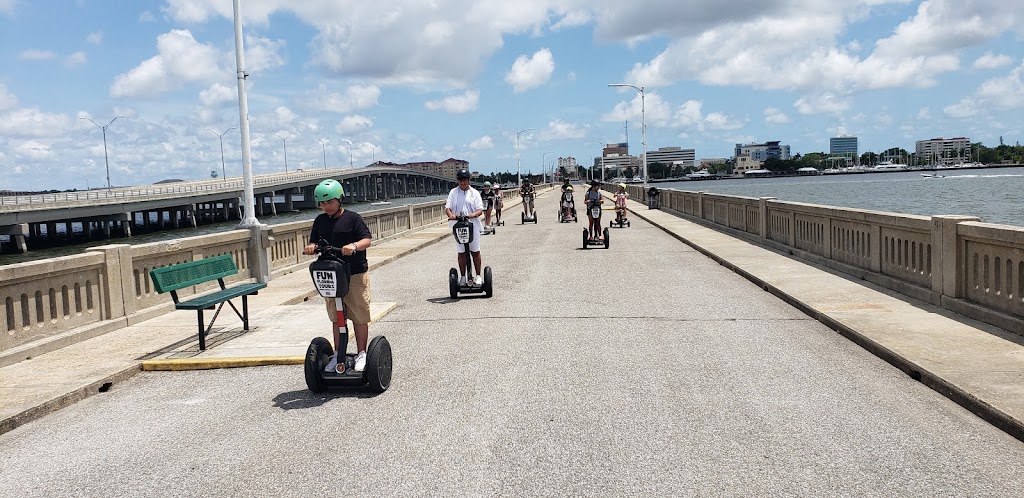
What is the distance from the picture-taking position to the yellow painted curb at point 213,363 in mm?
8750

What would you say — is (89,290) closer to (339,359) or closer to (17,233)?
(339,359)

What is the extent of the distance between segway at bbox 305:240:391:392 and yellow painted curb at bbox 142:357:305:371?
151 cm

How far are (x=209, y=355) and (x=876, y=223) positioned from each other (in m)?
9.55

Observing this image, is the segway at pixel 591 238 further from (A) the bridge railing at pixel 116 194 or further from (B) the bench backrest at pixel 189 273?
(A) the bridge railing at pixel 116 194

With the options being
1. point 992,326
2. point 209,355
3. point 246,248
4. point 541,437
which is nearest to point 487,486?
point 541,437

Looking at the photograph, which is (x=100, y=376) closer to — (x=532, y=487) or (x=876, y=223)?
(x=532, y=487)

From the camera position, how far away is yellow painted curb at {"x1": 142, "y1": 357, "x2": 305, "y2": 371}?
8750 millimetres

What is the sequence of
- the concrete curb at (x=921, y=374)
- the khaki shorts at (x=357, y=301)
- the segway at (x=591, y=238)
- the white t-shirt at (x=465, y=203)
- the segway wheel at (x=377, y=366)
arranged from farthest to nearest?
the segway at (x=591, y=238), the white t-shirt at (x=465, y=203), the khaki shorts at (x=357, y=301), the segway wheel at (x=377, y=366), the concrete curb at (x=921, y=374)

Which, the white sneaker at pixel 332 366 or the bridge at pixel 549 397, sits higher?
the white sneaker at pixel 332 366

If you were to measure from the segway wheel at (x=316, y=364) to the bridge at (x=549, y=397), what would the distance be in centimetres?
15

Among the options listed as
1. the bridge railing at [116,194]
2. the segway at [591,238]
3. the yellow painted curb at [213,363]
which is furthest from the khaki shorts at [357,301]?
the bridge railing at [116,194]

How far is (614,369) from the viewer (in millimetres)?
8086

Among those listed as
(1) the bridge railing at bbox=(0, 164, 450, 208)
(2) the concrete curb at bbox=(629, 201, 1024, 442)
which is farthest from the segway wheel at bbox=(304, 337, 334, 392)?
(1) the bridge railing at bbox=(0, 164, 450, 208)

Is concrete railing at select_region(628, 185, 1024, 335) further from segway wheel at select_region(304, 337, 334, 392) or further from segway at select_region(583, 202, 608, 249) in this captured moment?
segway wheel at select_region(304, 337, 334, 392)
